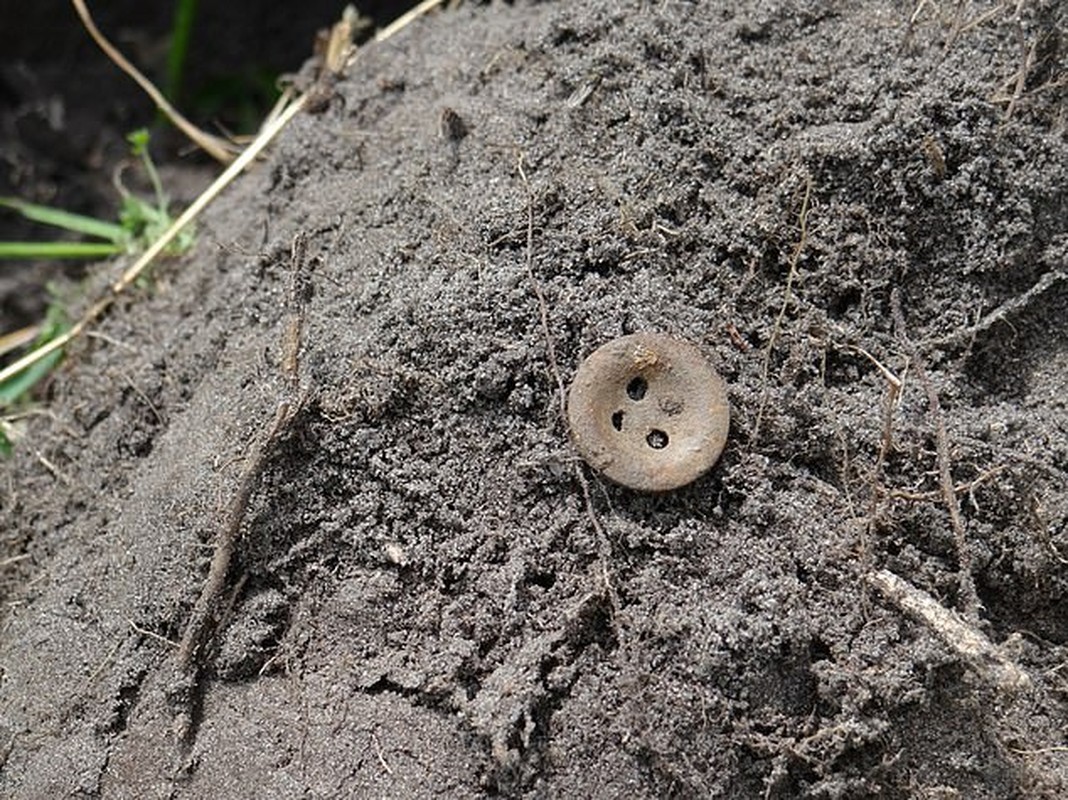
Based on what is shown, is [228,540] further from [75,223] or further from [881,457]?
[75,223]

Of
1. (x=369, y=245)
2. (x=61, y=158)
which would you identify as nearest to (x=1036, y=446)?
(x=369, y=245)

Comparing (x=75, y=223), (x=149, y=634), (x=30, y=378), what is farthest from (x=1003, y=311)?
(x=75, y=223)

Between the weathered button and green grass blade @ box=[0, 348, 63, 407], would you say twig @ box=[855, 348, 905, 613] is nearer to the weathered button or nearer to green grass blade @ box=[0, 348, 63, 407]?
the weathered button

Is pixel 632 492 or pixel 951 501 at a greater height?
pixel 632 492

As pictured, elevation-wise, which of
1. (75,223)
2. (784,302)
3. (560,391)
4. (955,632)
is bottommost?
(955,632)

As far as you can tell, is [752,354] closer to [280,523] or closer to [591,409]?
[591,409]

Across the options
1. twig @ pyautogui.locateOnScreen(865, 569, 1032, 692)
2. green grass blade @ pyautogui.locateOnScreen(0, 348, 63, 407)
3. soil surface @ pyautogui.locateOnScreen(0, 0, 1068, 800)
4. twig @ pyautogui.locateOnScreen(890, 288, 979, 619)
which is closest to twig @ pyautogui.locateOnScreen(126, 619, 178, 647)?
soil surface @ pyautogui.locateOnScreen(0, 0, 1068, 800)
